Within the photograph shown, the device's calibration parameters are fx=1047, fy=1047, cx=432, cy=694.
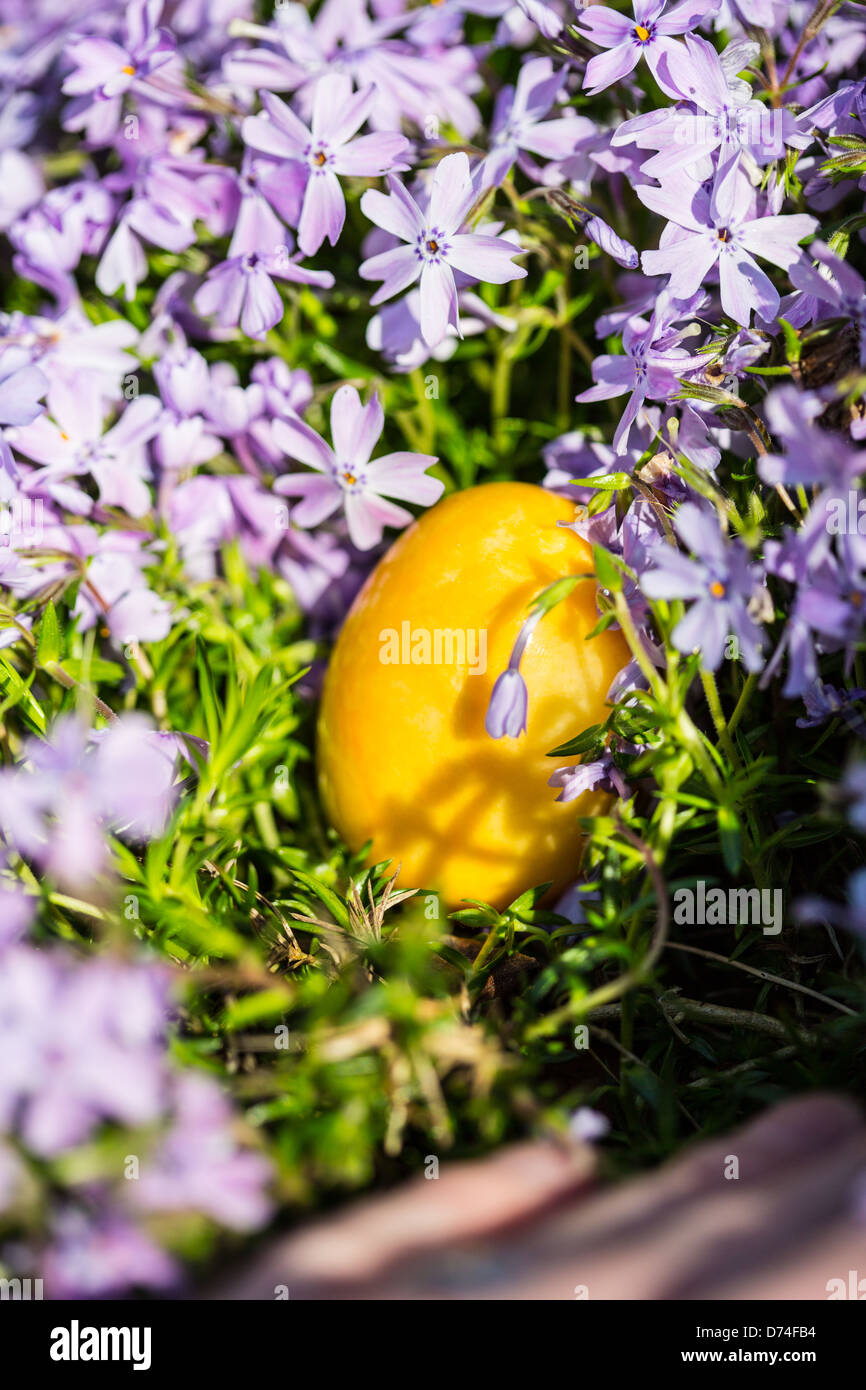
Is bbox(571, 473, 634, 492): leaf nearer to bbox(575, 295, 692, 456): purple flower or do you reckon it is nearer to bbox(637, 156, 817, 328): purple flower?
bbox(575, 295, 692, 456): purple flower

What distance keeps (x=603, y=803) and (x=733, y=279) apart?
448 mm

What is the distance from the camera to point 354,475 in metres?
1.01

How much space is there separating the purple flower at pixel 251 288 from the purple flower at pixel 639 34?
0.29 m

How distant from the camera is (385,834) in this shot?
96 centimetres

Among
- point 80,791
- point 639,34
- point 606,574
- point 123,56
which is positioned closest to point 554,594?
point 606,574

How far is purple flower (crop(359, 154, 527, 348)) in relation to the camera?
86cm

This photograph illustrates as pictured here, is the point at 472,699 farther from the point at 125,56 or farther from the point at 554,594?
the point at 125,56

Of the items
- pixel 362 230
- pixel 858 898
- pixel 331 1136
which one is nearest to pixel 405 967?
pixel 331 1136

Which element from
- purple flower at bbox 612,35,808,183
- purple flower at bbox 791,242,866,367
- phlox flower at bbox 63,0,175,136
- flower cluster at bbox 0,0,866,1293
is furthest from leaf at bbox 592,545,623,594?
phlox flower at bbox 63,0,175,136

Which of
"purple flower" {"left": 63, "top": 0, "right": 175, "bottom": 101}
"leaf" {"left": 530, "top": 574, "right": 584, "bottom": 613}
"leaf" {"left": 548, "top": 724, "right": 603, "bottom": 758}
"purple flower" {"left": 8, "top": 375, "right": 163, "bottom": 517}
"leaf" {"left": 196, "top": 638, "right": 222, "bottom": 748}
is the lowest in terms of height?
"leaf" {"left": 548, "top": 724, "right": 603, "bottom": 758}

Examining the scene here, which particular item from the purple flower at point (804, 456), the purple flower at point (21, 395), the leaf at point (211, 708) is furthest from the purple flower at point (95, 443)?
the purple flower at point (804, 456)

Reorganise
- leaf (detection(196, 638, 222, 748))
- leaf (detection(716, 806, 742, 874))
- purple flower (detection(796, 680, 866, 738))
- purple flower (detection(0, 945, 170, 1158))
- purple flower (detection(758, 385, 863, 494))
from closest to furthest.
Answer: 1. purple flower (detection(0, 945, 170, 1158))
2. purple flower (detection(758, 385, 863, 494))
3. leaf (detection(716, 806, 742, 874))
4. purple flower (detection(796, 680, 866, 738))
5. leaf (detection(196, 638, 222, 748))

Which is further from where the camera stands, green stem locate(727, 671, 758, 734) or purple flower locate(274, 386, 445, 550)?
purple flower locate(274, 386, 445, 550)

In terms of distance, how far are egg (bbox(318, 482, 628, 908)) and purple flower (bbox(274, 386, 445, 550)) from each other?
59mm
